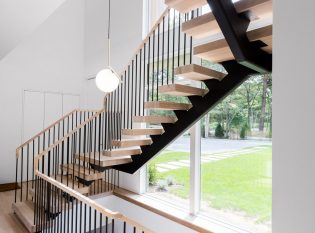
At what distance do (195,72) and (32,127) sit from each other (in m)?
5.12

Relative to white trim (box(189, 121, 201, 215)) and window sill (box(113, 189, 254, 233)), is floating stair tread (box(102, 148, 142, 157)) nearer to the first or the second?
white trim (box(189, 121, 201, 215))

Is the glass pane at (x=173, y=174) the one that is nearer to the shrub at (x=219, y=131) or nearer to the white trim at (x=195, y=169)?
the white trim at (x=195, y=169)

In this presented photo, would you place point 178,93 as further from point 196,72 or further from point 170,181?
point 170,181

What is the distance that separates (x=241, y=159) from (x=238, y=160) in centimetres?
5

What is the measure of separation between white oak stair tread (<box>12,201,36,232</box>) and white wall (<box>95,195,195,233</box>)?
4.05ft

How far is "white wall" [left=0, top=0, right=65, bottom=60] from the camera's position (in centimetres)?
230

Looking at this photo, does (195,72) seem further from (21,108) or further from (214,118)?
(21,108)

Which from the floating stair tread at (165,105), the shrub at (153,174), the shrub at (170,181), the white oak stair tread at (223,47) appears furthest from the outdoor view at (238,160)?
the white oak stair tread at (223,47)

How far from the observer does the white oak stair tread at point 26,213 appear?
3630mm

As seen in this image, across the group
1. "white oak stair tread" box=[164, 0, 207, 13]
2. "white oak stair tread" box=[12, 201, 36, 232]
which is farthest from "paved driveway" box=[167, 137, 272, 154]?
"white oak stair tread" box=[12, 201, 36, 232]

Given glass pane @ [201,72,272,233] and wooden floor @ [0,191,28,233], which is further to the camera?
wooden floor @ [0,191,28,233]

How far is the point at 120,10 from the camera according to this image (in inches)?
216
